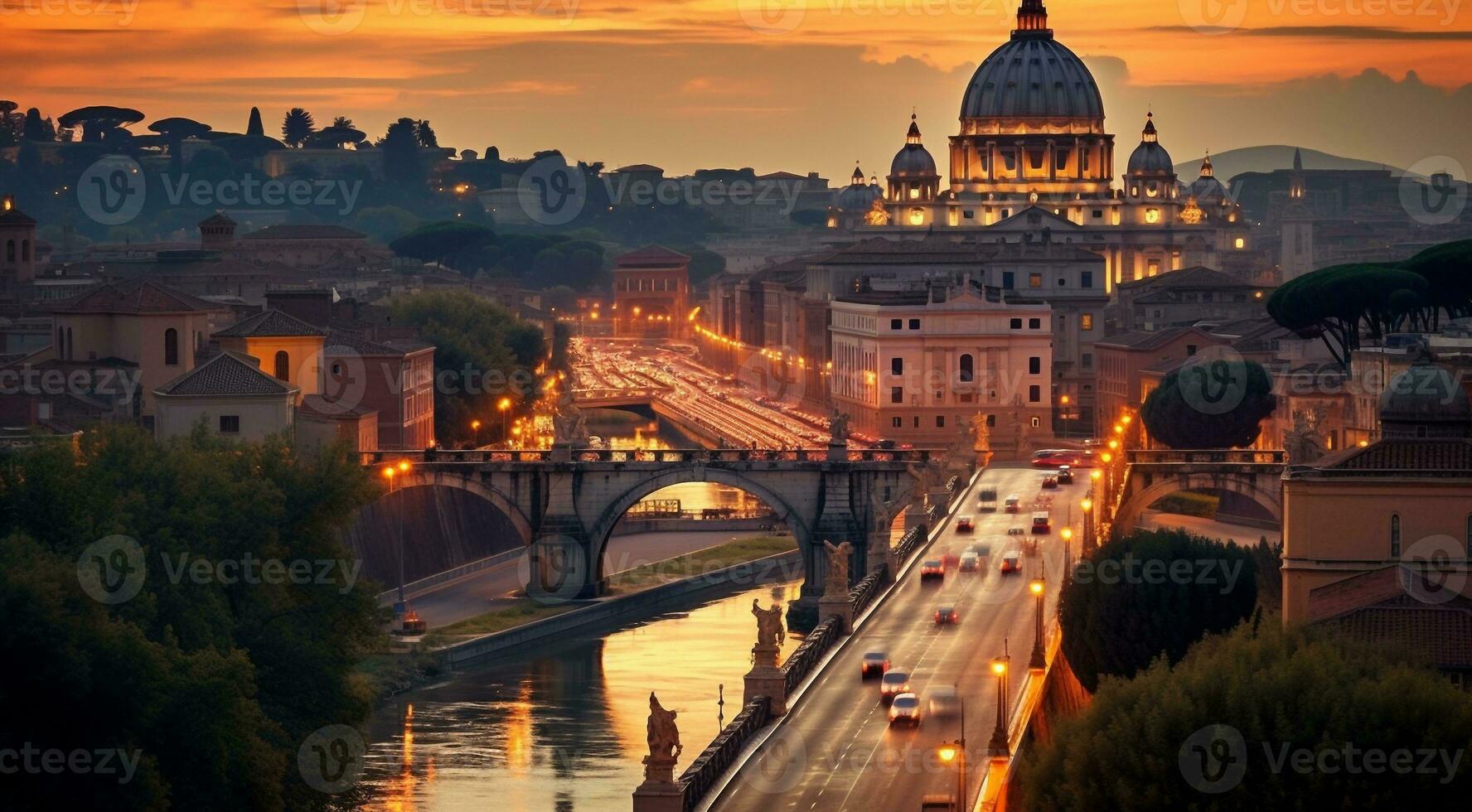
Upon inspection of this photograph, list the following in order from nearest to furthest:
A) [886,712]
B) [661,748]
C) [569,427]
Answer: [661,748], [886,712], [569,427]

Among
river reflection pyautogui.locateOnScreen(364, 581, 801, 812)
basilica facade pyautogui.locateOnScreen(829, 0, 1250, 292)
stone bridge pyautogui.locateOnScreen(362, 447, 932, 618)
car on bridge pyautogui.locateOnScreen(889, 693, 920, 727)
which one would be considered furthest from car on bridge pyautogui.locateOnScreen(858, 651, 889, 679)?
basilica facade pyautogui.locateOnScreen(829, 0, 1250, 292)

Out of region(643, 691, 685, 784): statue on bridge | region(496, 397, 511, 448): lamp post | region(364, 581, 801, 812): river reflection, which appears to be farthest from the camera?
region(496, 397, 511, 448): lamp post

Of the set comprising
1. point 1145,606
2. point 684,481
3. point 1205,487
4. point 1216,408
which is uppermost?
point 1216,408

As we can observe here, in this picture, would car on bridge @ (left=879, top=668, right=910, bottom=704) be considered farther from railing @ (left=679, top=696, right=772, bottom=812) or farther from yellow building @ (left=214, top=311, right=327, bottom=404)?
yellow building @ (left=214, top=311, right=327, bottom=404)

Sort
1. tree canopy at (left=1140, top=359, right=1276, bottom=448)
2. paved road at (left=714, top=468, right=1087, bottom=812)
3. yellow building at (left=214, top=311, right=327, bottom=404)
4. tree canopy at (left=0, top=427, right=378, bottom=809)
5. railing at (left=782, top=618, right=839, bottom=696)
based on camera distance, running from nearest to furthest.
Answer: tree canopy at (left=0, top=427, right=378, bottom=809), paved road at (left=714, top=468, right=1087, bottom=812), railing at (left=782, top=618, right=839, bottom=696), yellow building at (left=214, top=311, right=327, bottom=404), tree canopy at (left=1140, top=359, right=1276, bottom=448)

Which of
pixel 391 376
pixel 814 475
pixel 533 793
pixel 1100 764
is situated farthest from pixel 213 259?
pixel 1100 764

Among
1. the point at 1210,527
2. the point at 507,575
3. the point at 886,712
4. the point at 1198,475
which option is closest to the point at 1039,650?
the point at 886,712

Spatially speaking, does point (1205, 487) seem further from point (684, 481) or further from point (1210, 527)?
point (684, 481)
